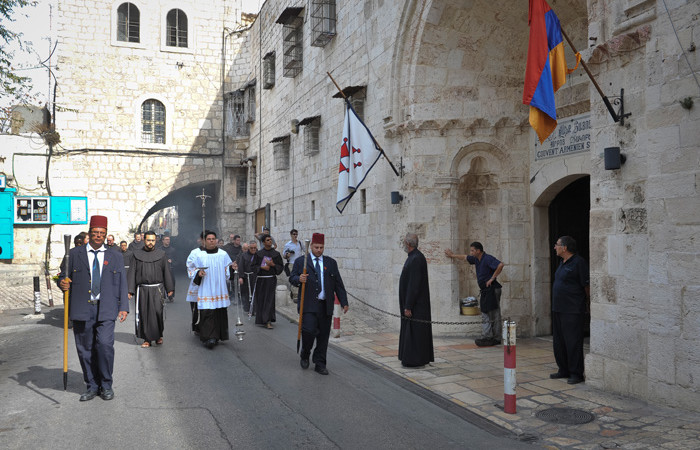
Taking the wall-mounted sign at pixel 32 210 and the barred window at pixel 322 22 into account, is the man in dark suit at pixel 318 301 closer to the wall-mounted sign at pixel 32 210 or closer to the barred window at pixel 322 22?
the barred window at pixel 322 22

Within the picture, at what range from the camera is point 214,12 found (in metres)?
23.4

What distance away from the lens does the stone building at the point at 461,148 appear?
17.2 feet

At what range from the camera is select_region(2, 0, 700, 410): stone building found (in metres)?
5.24

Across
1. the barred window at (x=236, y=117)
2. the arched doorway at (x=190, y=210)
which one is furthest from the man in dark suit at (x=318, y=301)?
the arched doorway at (x=190, y=210)

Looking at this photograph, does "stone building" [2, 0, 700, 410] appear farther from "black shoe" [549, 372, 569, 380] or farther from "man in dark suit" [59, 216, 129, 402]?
"man in dark suit" [59, 216, 129, 402]

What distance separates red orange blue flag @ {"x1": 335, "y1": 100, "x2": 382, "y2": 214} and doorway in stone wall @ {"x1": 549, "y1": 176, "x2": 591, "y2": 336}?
129 inches

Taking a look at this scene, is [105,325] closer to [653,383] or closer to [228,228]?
[653,383]

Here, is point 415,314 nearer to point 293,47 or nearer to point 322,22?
A: point 322,22

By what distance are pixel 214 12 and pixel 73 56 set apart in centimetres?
603

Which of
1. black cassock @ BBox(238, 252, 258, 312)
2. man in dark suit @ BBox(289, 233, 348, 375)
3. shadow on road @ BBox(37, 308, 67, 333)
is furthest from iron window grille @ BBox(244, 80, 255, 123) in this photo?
man in dark suit @ BBox(289, 233, 348, 375)

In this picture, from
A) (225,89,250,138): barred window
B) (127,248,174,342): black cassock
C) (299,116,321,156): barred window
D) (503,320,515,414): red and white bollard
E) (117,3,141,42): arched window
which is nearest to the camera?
(503,320,515,414): red and white bollard

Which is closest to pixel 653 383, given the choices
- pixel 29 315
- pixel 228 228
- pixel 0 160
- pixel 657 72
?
pixel 657 72

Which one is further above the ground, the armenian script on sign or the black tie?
the armenian script on sign

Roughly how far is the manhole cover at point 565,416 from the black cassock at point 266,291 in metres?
6.36
